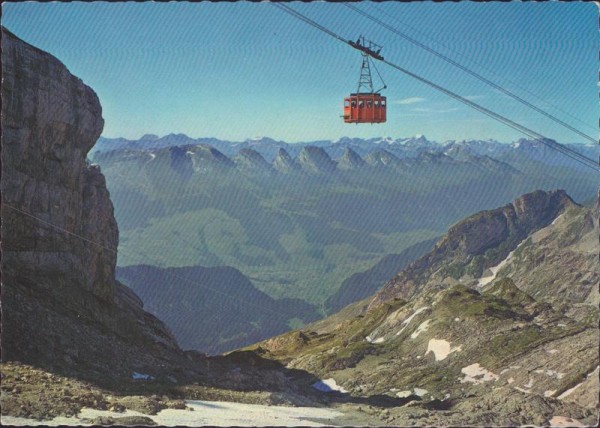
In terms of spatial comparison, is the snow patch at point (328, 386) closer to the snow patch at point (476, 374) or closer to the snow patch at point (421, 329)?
the snow patch at point (476, 374)

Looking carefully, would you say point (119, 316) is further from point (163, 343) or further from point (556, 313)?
point (556, 313)

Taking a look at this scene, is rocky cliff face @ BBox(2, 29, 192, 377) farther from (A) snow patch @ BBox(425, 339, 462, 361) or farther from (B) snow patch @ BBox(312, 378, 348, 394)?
(A) snow patch @ BBox(425, 339, 462, 361)

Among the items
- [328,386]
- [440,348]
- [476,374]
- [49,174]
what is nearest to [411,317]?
[440,348]

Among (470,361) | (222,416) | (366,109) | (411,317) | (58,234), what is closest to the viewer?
(222,416)

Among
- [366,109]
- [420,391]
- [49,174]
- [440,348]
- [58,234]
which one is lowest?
[420,391]

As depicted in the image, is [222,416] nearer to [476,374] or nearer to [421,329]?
[476,374]
